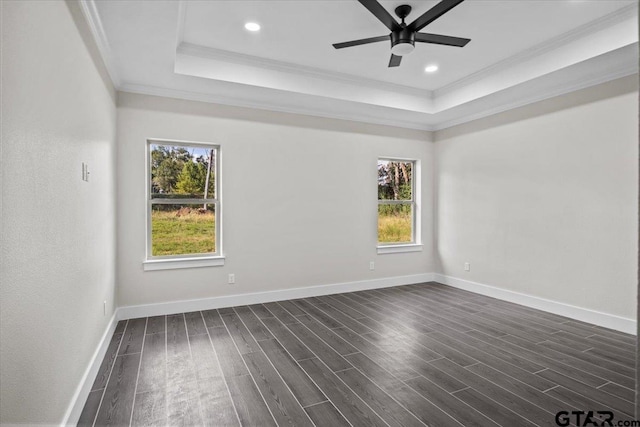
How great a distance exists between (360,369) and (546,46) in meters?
3.63

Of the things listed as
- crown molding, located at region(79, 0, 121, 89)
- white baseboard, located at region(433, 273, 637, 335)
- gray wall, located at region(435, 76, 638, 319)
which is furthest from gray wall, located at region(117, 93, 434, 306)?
gray wall, located at region(435, 76, 638, 319)

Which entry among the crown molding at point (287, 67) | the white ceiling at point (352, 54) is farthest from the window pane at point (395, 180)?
the crown molding at point (287, 67)

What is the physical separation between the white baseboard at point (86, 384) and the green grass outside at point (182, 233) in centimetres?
116

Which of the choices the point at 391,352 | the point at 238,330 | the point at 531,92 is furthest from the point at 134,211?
the point at 531,92

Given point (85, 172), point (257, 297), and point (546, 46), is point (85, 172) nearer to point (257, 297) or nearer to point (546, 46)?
point (257, 297)

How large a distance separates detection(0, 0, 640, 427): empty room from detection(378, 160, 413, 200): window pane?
0.06 metres

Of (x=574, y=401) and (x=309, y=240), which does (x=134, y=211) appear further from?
(x=574, y=401)

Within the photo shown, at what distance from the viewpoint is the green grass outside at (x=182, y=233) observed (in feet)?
13.1

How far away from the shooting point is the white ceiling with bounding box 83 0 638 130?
2.78 meters

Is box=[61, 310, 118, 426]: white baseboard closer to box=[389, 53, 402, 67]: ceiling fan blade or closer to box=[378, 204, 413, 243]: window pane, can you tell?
box=[389, 53, 402, 67]: ceiling fan blade

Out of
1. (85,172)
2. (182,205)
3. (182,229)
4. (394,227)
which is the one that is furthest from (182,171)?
(394,227)

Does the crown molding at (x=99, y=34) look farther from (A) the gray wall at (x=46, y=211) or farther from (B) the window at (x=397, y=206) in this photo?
(B) the window at (x=397, y=206)

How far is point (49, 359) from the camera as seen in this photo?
5.18 feet

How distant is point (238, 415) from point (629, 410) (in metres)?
2.37
